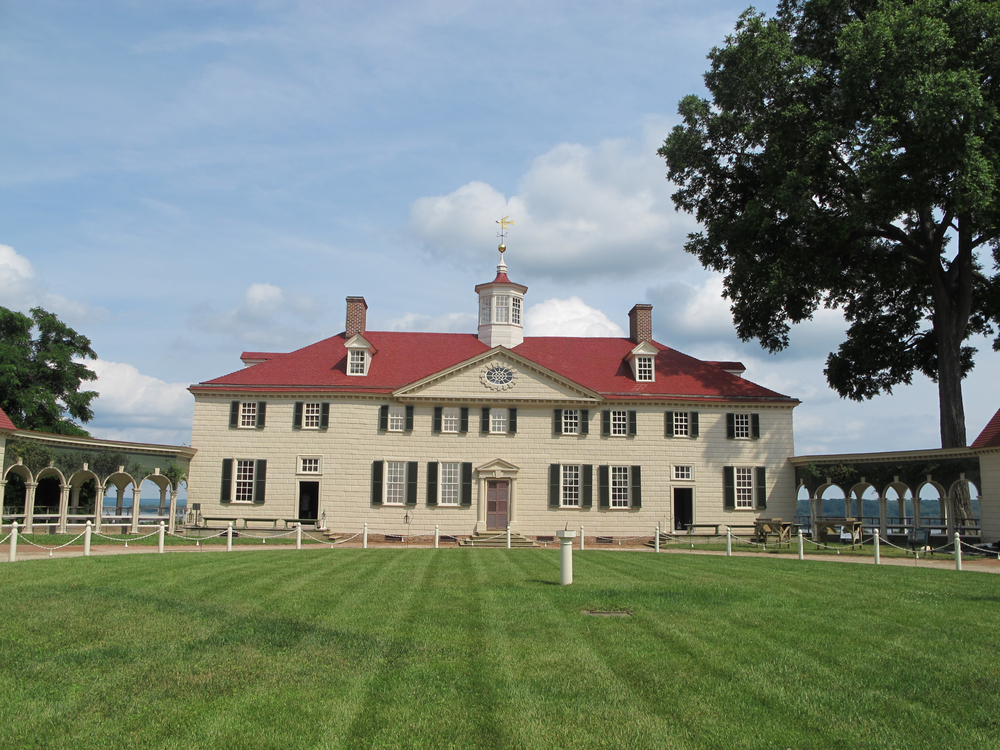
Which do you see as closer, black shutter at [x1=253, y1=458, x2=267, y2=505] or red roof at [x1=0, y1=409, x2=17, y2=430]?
red roof at [x1=0, y1=409, x2=17, y2=430]

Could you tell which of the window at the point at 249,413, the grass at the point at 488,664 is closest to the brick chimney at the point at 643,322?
the window at the point at 249,413

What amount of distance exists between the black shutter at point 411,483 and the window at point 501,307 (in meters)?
8.56

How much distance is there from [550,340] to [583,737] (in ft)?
111

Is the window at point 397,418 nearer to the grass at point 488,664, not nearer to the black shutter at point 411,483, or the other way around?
the black shutter at point 411,483

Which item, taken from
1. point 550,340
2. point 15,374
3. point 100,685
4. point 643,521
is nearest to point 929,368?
point 643,521

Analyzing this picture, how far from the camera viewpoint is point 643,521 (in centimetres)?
3366

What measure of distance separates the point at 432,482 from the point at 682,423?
1090cm

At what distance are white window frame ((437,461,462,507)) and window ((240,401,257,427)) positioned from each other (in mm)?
8065

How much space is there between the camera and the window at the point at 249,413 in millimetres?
33875

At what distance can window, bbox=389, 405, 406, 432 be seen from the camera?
34031mm

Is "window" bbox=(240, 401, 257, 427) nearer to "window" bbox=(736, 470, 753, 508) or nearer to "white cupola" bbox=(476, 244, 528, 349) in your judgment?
"white cupola" bbox=(476, 244, 528, 349)

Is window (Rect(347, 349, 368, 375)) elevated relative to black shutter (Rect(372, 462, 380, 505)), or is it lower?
elevated

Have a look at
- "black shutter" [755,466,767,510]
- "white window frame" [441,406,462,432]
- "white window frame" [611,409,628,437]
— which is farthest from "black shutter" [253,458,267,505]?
"black shutter" [755,466,767,510]

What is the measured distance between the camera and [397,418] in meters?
34.1
